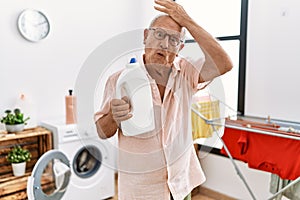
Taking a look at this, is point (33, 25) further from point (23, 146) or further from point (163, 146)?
point (163, 146)

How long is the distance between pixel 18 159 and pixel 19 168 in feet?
0.26

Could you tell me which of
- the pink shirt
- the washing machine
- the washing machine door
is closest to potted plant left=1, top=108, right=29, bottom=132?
→ the washing machine

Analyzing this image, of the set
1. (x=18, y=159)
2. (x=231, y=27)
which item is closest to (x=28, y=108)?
(x=18, y=159)

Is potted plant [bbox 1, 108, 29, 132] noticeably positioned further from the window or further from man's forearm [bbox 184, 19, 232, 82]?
man's forearm [bbox 184, 19, 232, 82]

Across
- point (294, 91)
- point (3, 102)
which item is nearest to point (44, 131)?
point (3, 102)

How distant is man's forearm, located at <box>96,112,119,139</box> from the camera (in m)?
0.85

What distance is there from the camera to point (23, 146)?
8.61ft

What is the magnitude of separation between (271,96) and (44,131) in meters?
2.09

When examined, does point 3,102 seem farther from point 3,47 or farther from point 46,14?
point 46,14

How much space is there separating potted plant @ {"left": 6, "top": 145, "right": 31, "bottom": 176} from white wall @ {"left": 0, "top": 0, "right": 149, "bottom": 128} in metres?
0.48

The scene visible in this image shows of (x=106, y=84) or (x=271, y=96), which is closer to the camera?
(x=106, y=84)

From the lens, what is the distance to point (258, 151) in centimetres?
198

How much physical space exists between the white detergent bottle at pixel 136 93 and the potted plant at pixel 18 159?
2.04m

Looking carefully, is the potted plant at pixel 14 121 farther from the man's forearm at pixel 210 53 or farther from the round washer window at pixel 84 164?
the man's forearm at pixel 210 53
